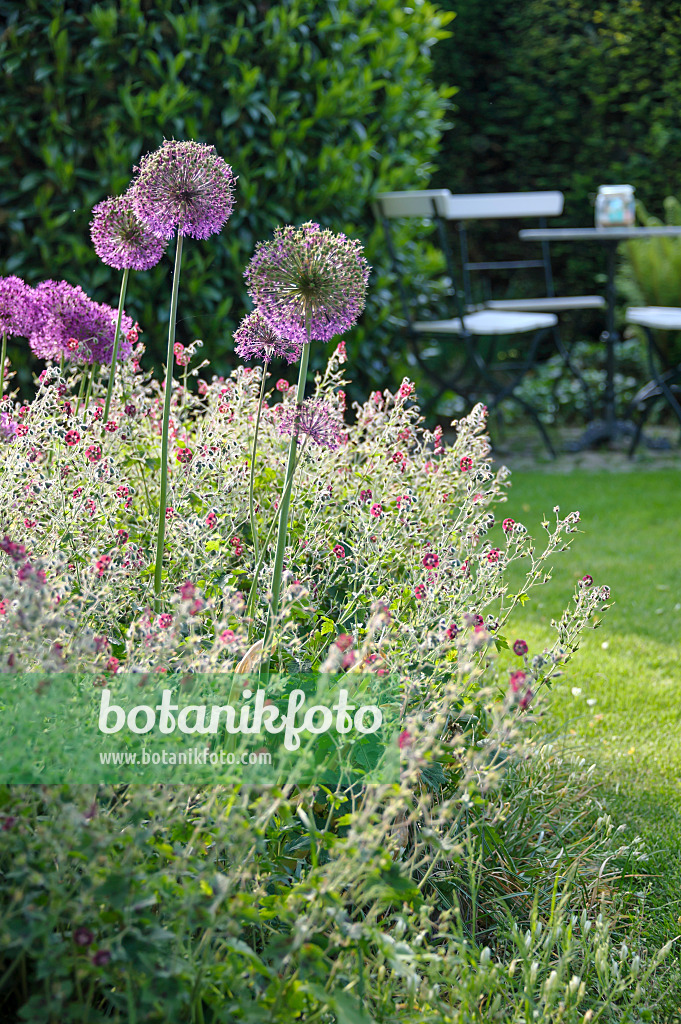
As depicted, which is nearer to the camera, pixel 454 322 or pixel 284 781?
pixel 284 781

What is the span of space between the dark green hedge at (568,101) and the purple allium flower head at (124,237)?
7454 mm

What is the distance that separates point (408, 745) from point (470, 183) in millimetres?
8766

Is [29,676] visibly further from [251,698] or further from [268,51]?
[268,51]

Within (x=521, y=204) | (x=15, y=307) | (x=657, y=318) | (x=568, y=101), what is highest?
(x=568, y=101)

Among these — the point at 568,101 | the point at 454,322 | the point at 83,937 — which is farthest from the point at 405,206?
the point at 568,101

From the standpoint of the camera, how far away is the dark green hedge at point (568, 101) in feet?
27.4

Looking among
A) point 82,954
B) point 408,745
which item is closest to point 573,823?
point 408,745

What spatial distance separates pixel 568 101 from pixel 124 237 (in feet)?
25.9

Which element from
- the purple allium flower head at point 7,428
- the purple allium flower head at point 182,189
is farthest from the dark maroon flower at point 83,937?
the purple allium flower head at point 7,428

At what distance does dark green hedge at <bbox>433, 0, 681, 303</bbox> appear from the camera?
8.35 m

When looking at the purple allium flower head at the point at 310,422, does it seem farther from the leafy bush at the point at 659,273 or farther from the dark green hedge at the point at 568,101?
the dark green hedge at the point at 568,101

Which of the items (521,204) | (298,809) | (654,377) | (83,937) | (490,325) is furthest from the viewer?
(521,204)

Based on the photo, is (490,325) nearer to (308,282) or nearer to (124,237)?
(124,237)

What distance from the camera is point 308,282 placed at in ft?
5.00
